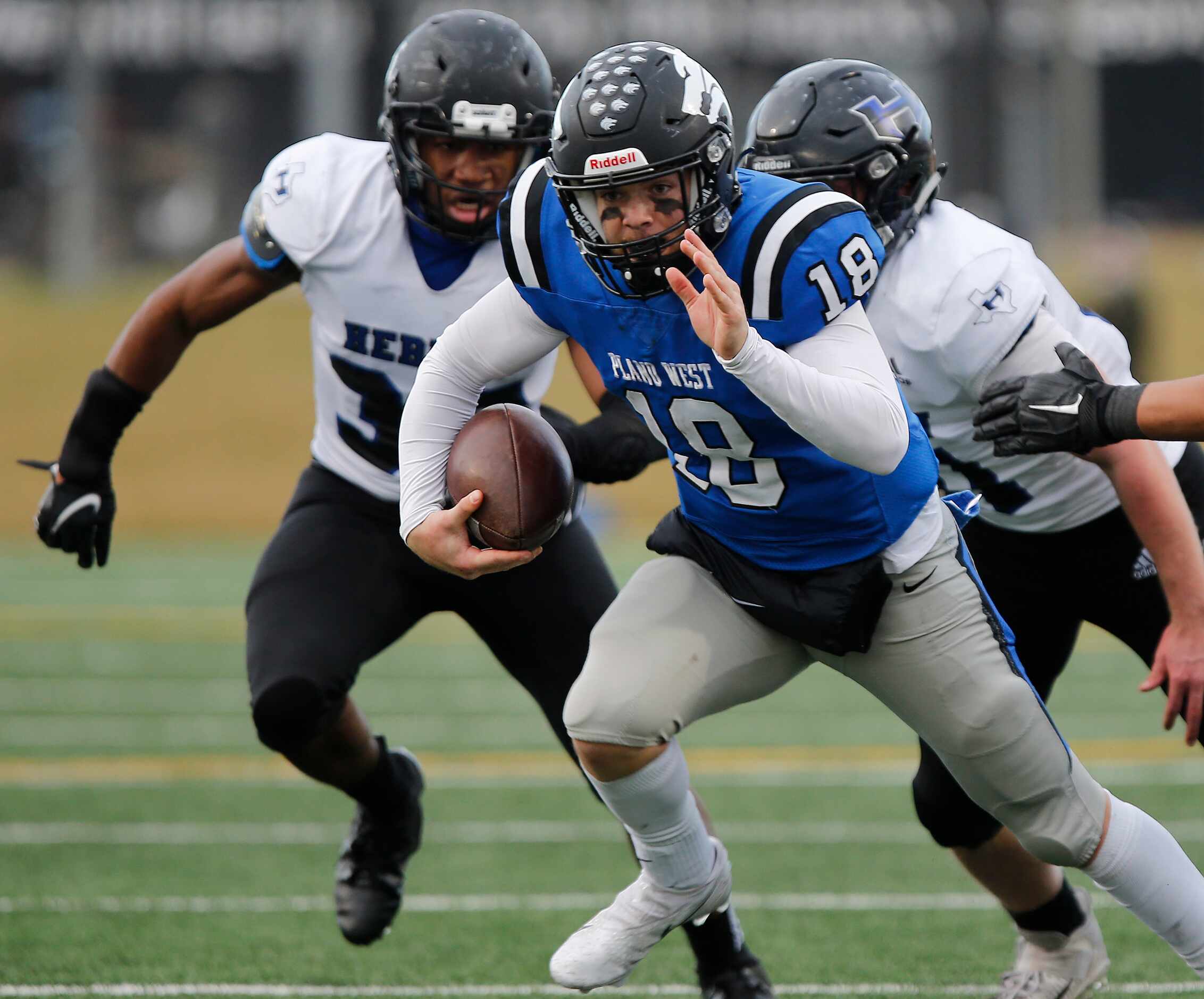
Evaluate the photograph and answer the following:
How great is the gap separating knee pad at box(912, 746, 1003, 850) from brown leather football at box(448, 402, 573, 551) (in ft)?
3.35

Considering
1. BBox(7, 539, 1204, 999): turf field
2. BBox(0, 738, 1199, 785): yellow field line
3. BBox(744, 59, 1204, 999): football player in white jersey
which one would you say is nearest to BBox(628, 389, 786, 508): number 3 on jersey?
BBox(744, 59, 1204, 999): football player in white jersey

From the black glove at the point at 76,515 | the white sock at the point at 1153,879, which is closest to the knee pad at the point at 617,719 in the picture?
the white sock at the point at 1153,879

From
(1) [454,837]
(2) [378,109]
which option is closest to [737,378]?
(1) [454,837]

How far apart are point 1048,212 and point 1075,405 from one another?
61.0ft

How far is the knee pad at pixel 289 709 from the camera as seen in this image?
3516 millimetres

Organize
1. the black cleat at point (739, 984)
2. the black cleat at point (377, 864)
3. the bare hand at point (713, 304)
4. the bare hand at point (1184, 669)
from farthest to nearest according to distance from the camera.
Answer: the black cleat at point (377, 864), the black cleat at point (739, 984), the bare hand at point (1184, 669), the bare hand at point (713, 304)

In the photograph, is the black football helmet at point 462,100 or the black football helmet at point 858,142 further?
the black football helmet at point 462,100

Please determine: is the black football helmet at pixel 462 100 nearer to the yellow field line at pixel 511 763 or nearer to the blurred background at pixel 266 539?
the blurred background at pixel 266 539

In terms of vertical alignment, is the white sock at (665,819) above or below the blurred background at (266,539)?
above

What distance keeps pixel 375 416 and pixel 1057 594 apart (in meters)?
1.54

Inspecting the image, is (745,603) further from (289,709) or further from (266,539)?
(266,539)

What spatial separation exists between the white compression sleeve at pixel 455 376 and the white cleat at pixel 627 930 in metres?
0.79

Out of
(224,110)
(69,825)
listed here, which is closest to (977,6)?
(224,110)

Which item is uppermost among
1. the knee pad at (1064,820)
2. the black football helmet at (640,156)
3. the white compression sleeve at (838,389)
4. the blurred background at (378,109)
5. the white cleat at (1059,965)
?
the black football helmet at (640,156)
